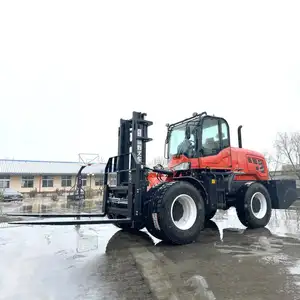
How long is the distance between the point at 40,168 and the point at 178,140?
34836 mm

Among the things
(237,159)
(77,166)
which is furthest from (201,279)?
(77,166)

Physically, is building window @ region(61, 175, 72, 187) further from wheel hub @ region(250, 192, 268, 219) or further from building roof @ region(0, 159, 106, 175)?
wheel hub @ region(250, 192, 268, 219)

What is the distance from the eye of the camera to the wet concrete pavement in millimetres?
3631

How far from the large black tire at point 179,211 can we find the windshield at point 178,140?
55.7 inches

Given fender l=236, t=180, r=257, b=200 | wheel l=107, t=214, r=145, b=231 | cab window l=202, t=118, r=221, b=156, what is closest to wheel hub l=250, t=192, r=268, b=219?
fender l=236, t=180, r=257, b=200

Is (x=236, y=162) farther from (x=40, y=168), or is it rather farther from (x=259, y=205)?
(x=40, y=168)

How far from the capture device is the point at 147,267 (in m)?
4.64

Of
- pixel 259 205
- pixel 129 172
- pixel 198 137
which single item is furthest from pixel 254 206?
pixel 129 172

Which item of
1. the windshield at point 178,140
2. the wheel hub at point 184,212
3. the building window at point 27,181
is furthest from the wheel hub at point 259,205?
the building window at point 27,181

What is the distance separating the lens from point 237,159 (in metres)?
8.49

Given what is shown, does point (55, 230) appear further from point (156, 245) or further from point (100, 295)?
point (100, 295)

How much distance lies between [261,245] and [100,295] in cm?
409

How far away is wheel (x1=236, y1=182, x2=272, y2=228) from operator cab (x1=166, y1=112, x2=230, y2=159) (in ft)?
5.09

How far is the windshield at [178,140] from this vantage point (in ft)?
25.1
